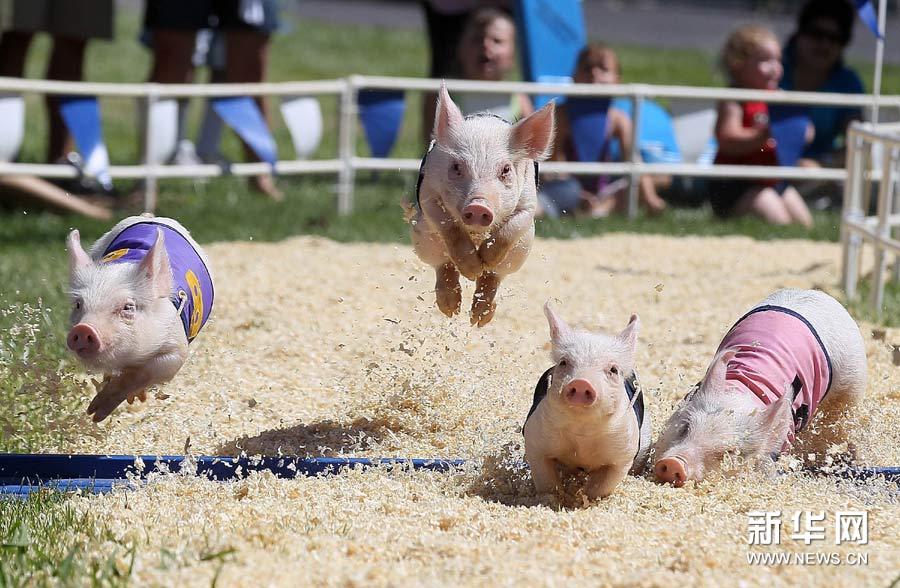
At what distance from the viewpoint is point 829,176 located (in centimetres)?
1021

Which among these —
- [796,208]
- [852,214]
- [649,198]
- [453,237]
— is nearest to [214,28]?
[649,198]

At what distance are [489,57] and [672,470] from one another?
6.35 meters

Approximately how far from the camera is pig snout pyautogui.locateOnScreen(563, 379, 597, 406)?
4199mm

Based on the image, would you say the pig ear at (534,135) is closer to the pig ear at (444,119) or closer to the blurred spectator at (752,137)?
the pig ear at (444,119)

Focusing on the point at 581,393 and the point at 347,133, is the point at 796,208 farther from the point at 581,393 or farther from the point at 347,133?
the point at 581,393

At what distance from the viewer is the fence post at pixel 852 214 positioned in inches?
314

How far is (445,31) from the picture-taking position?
11.4m

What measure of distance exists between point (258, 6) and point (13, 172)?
7.48 feet

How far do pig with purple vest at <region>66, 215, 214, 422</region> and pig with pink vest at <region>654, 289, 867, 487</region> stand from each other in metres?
1.76

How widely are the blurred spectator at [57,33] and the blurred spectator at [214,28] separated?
1.33ft

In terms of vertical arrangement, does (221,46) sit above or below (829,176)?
above

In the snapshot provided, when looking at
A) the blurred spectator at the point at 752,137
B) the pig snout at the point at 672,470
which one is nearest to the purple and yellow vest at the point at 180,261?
the pig snout at the point at 672,470

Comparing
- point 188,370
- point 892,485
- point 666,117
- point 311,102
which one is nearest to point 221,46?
point 311,102

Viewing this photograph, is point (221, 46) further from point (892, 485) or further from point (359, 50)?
point (359, 50)
